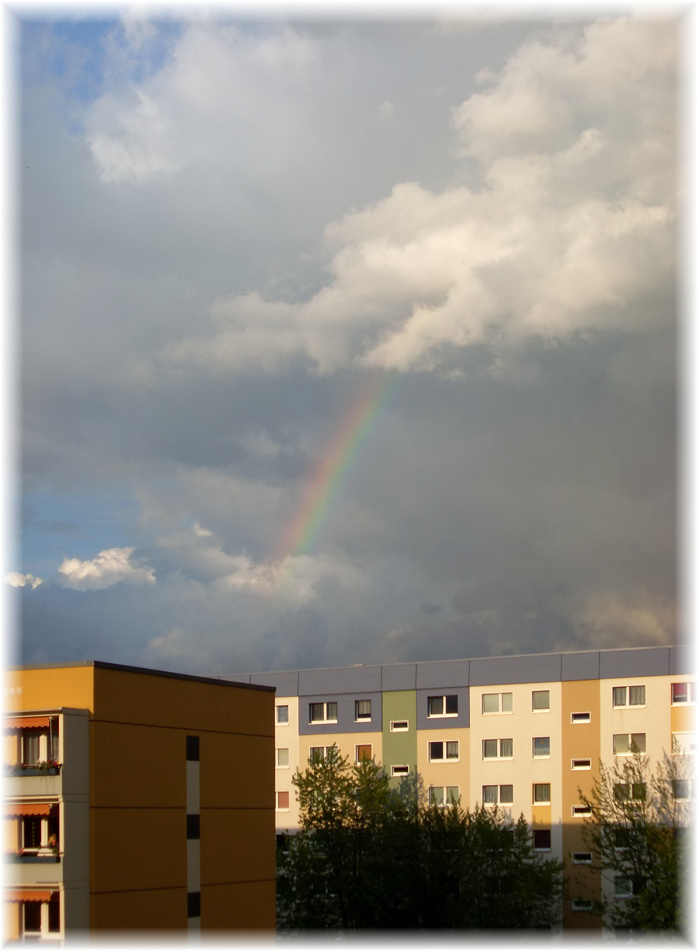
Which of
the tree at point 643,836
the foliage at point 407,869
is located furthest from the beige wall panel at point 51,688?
the foliage at point 407,869

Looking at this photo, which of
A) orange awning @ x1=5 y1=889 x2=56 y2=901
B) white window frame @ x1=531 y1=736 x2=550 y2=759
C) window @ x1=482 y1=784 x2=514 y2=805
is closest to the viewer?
orange awning @ x1=5 y1=889 x2=56 y2=901

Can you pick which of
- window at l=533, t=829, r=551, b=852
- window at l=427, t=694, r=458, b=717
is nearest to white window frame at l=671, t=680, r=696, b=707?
window at l=533, t=829, r=551, b=852

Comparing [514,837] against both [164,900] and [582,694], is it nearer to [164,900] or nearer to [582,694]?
[582,694]

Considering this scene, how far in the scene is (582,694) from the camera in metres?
52.0

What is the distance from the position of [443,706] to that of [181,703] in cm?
2710

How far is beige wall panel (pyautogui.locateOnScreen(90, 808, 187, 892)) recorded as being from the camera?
1067 inches

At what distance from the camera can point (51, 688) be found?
90.5ft

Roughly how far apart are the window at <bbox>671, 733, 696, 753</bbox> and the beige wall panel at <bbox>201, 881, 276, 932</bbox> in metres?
22.6

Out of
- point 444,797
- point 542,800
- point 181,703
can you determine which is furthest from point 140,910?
point 444,797

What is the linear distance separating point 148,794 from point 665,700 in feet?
94.5

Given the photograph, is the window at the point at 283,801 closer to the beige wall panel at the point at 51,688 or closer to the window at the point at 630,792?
the window at the point at 630,792

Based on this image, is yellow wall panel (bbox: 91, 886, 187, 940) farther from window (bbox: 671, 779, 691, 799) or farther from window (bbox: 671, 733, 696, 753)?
window (bbox: 671, 733, 696, 753)

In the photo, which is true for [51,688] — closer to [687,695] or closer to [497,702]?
[497,702]

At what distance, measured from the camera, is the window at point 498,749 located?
53125 mm
